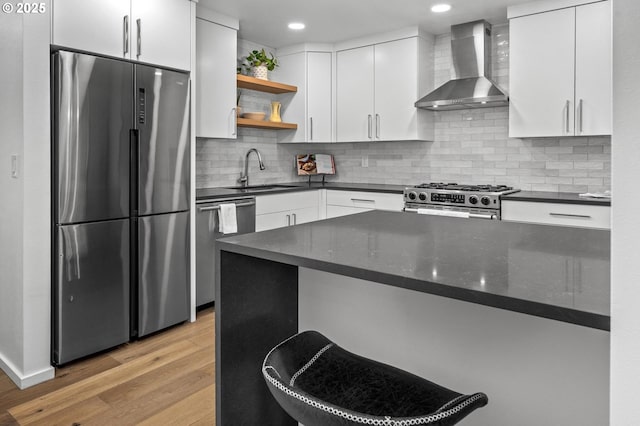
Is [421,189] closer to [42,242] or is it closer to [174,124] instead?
[174,124]

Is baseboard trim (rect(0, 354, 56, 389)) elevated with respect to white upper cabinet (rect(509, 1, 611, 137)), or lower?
lower

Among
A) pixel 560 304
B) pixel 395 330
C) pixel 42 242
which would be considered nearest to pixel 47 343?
pixel 42 242

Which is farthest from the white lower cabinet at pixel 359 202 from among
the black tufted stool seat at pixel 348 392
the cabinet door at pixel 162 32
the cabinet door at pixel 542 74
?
the black tufted stool seat at pixel 348 392

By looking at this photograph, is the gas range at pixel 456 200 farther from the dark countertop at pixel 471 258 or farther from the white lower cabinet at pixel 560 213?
the dark countertop at pixel 471 258

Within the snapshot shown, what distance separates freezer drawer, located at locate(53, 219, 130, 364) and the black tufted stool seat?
1.81 meters

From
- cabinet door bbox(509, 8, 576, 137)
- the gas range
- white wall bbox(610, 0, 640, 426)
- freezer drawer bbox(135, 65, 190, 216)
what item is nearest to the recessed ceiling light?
cabinet door bbox(509, 8, 576, 137)

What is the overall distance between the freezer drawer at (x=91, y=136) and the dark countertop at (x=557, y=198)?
271 cm

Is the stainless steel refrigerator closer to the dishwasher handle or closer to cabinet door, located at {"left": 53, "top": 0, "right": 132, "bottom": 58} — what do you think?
cabinet door, located at {"left": 53, "top": 0, "right": 132, "bottom": 58}

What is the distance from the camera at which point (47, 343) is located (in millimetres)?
2479

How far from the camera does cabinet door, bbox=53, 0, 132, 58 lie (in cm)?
246

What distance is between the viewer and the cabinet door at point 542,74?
3410mm

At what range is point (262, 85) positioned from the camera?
14.4 ft

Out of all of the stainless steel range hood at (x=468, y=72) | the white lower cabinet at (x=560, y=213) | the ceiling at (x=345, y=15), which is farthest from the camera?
the stainless steel range hood at (x=468, y=72)

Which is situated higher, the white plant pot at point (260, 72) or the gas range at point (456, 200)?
the white plant pot at point (260, 72)
